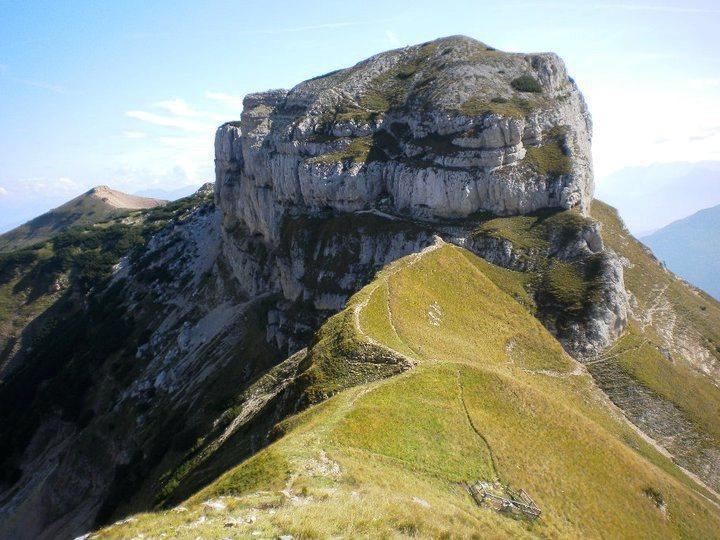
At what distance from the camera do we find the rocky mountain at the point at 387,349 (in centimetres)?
2836

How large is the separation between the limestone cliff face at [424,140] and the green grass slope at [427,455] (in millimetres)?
41445

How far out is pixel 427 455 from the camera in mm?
29438

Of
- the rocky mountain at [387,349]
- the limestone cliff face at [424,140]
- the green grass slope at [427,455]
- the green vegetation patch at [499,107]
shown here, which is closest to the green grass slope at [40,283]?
the rocky mountain at [387,349]

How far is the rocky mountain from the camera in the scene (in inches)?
1117

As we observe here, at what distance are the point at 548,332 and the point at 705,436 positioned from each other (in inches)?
865

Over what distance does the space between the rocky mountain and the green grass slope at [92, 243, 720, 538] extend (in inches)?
8.8

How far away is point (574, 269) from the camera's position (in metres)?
76.5

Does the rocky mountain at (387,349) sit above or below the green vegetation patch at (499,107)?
below

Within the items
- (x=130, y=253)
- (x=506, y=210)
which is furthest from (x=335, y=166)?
(x=130, y=253)

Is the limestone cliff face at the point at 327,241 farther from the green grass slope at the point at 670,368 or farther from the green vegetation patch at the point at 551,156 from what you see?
the green grass slope at the point at 670,368

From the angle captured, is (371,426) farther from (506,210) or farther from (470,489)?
(506,210)

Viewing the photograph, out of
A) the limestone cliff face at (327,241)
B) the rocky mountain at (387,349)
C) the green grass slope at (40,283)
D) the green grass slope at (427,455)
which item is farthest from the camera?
the green grass slope at (40,283)

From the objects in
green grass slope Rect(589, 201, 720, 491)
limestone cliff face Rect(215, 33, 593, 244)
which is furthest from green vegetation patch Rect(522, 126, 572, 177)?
green grass slope Rect(589, 201, 720, 491)

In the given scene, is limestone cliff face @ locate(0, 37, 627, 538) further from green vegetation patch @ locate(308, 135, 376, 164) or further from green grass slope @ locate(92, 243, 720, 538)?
green grass slope @ locate(92, 243, 720, 538)
